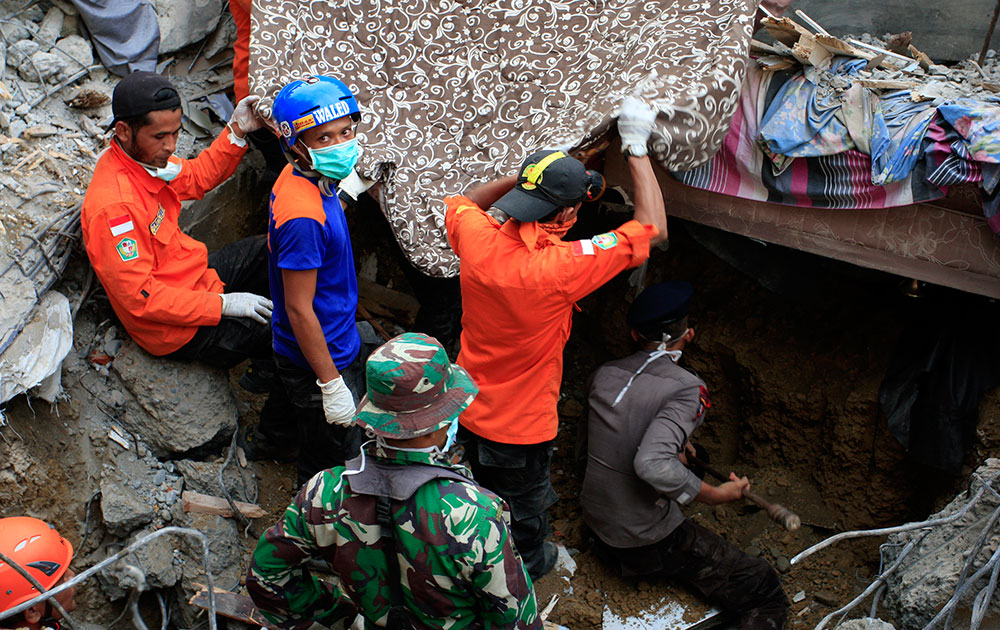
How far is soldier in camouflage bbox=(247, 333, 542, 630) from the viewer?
2.03 metres

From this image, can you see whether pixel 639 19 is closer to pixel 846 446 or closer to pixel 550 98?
pixel 550 98

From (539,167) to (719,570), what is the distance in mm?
2043

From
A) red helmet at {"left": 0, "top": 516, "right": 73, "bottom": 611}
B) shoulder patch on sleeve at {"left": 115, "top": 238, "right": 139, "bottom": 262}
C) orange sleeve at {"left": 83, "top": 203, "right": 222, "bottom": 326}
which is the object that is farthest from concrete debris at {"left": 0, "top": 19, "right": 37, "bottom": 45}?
red helmet at {"left": 0, "top": 516, "right": 73, "bottom": 611}

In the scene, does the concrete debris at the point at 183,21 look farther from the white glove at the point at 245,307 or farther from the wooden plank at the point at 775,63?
the wooden plank at the point at 775,63

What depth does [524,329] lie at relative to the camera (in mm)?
2914

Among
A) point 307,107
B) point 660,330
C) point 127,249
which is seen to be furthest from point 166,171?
point 660,330

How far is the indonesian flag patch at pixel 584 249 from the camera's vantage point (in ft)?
8.87

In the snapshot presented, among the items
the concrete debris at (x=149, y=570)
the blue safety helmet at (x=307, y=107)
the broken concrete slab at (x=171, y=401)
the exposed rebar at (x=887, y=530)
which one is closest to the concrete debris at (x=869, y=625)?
the exposed rebar at (x=887, y=530)

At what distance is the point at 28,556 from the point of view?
7.32ft

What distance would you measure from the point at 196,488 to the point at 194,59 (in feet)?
8.53

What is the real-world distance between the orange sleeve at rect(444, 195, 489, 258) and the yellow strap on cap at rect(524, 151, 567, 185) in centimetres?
31

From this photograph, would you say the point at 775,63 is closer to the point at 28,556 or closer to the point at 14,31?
the point at 28,556

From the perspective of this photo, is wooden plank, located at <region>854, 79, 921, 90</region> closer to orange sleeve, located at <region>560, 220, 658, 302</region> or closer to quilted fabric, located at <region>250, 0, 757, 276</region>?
quilted fabric, located at <region>250, 0, 757, 276</region>

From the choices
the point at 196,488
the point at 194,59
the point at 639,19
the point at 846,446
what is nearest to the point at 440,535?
the point at 196,488
